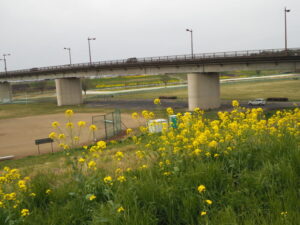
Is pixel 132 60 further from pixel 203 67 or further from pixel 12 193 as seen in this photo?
pixel 12 193

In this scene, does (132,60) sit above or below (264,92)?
above

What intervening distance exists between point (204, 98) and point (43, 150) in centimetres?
2682

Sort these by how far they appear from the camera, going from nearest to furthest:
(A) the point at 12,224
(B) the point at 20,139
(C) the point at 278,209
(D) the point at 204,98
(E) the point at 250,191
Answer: (C) the point at 278,209 < (A) the point at 12,224 < (E) the point at 250,191 < (B) the point at 20,139 < (D) the point at 204,98

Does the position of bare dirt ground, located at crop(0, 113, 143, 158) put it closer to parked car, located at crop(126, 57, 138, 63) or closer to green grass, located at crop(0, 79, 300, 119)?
green grass, located at crop(0, 79, 300, 119)

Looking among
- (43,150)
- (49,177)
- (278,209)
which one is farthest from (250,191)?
(43,150)

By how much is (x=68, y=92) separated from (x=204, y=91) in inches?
1396

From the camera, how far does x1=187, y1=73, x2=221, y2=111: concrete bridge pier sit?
44.4 m

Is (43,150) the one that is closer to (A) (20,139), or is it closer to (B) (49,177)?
(A) (20,139)

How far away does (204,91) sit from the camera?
44.3 m

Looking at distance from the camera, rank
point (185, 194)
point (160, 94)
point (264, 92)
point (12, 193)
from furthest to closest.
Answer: point (160, 94) < point (264, 92) < point (12, 193) < point (185, 194)

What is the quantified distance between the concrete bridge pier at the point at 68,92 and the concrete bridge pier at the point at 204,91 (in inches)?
1233

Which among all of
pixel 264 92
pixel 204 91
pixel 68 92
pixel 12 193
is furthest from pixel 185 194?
pixel 68 92

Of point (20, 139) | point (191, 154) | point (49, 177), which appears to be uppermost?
point (191, 154)

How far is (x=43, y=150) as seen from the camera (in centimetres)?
2428
